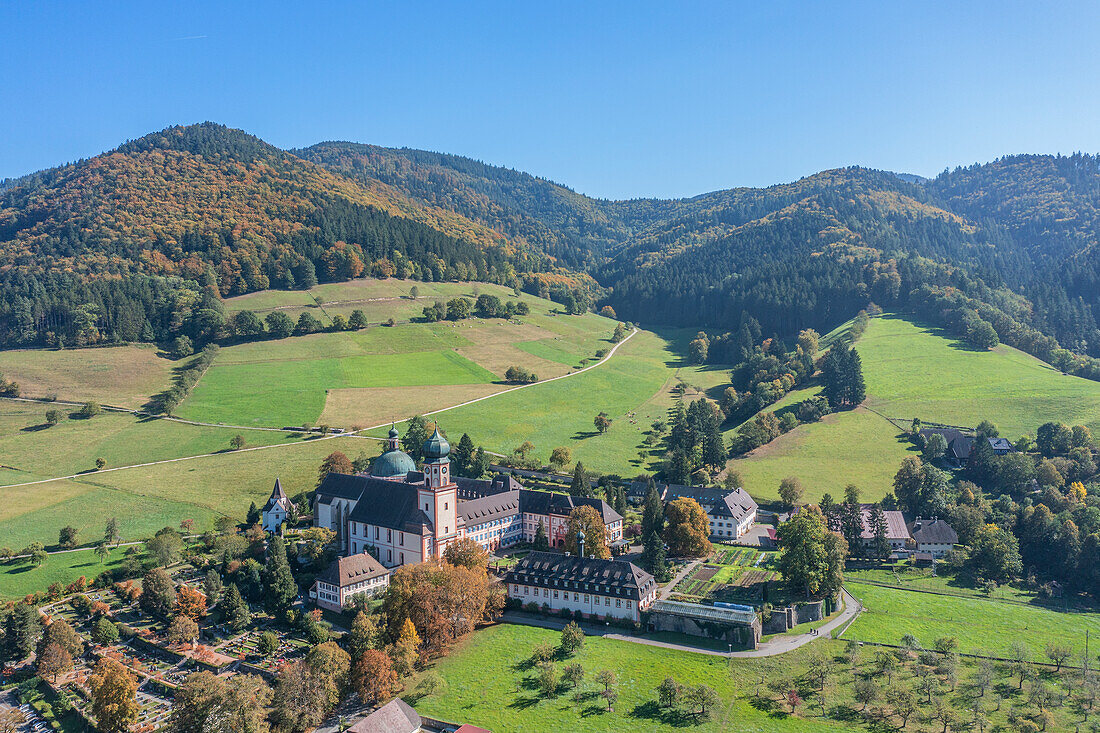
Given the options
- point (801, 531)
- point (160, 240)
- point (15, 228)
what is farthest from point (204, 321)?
point (801, 531)

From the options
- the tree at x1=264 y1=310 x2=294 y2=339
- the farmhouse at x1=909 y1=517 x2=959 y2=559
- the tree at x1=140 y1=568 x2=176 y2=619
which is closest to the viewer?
the tree at x1=140 y1=568 x2=176 y2=619

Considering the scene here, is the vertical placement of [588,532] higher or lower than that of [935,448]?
lower

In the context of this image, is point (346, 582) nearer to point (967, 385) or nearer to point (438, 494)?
point (438, 494)

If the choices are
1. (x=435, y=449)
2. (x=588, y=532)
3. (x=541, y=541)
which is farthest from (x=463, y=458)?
(x=588, y=532)

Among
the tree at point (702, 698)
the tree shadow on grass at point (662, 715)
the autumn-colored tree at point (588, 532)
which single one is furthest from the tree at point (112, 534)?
the tree at point (702, 698)

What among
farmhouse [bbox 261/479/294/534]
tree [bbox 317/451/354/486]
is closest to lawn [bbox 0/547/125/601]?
farmhouse [bbox 261/479/294/534]

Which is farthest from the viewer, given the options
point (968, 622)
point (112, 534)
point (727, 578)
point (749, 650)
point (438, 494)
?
point (112, 534)

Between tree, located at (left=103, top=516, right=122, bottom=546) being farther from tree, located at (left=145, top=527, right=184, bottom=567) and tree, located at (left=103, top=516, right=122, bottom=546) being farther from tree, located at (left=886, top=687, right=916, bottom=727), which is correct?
tree, located at (left=886, top=687, right=916, bottom=727)
